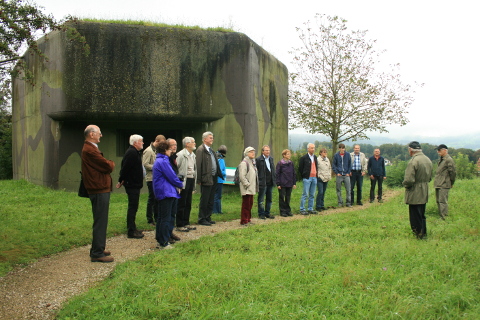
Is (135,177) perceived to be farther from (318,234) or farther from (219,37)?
(219,37)

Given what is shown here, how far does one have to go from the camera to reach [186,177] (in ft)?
26.3

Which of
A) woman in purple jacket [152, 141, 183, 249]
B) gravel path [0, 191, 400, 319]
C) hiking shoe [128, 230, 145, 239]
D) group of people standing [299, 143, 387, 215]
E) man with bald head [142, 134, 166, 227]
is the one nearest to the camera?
gravel path [0, 191, 400, 319]

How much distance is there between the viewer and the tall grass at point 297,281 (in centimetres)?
375

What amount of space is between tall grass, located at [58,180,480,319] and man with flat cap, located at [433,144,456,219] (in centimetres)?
226

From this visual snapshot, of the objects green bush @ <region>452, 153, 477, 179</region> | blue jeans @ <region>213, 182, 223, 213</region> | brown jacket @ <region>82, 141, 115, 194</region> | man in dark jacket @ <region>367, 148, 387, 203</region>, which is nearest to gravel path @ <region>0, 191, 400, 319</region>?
brown jacket @ <region>82, 141, 115, 194</region>

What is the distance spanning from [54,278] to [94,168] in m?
1.54

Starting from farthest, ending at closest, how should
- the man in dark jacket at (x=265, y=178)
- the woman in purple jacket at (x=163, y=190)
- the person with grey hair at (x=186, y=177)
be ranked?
the man in dark jacket at (x=265, y=178)
the person with grey hair at (x=186, y=177)
the woman in purple jacket at (x=163, y=190)

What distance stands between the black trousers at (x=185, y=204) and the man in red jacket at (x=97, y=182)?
7.49ft

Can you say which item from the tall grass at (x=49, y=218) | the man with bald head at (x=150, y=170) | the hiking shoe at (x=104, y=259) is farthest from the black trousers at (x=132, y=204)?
the hiking shoe at (x=104, y=259)

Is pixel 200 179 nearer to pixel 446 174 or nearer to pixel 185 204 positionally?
pixel 185 204

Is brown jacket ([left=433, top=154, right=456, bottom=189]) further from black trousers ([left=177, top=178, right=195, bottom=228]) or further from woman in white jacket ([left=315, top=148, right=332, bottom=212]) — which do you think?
black trousers ([left=177, top=178, right=195, bottom=228])

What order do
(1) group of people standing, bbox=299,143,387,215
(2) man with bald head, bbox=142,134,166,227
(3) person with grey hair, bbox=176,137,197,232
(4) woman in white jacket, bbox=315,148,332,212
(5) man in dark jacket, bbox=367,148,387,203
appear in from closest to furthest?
(3) person with grey hair, bbox=176,137,197,232
(2) man with bald head, bbox=142,134,166,227
(1) group of people standing, bbox=299,143,387,215
(4) woman in white jacket, bbox=315,148,332,212
(5) man in dark jacket, bbox=367,148,387,203

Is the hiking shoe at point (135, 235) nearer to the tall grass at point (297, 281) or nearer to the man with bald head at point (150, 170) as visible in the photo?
the man with bald head at point (150, 170)

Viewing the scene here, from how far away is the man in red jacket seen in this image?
572 centimetres
